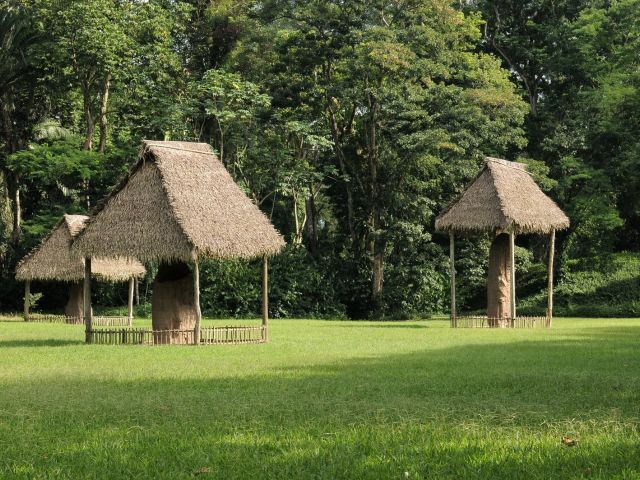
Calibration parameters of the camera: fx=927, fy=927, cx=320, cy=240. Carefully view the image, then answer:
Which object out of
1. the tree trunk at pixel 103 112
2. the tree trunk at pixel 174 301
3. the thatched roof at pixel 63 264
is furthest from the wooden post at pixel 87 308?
the tree trunk at pixel 103 112

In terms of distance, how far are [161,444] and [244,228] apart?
12.6 meters

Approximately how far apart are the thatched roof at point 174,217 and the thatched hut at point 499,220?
871 cm

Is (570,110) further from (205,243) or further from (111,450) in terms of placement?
(111,450)

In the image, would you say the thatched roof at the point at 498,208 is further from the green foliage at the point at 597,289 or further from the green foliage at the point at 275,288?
the green foliage at the point at 275,288

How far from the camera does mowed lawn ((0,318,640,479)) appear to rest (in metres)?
6.22

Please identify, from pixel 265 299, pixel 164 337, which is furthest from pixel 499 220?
pixel 164 337

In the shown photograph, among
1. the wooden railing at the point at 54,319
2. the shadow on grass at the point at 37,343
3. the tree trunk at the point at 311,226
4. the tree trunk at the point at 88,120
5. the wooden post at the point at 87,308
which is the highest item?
the tree trunk at the point at 88,120

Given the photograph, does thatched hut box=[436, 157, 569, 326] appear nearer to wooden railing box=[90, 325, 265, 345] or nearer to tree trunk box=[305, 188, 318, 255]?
wooden railing box=[90, 325, 265, 345]

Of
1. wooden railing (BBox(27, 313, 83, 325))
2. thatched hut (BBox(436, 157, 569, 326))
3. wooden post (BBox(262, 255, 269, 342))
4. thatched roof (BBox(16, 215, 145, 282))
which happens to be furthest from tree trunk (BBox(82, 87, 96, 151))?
wooden post (BBox(262, 255, 269, 342))

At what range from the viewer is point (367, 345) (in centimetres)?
1883

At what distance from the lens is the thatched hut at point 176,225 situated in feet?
60.8

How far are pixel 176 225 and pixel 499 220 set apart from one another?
11.1m

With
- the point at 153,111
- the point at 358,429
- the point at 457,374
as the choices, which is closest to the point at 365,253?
the point at 153,111

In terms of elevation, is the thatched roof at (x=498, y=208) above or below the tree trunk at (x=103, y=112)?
below
